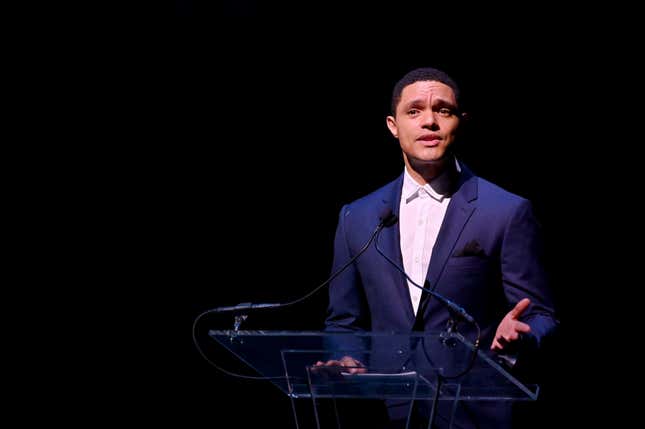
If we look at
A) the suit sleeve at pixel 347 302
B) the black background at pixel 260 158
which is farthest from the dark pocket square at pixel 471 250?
the black background at pixel 260 158

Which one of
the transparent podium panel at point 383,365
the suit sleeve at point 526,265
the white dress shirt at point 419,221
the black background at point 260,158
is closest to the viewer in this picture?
the transparent podium panel at point 383,365

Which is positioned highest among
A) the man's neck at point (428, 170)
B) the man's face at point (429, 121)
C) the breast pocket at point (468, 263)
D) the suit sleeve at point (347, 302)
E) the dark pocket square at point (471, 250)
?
the man's face at point (429, 121)

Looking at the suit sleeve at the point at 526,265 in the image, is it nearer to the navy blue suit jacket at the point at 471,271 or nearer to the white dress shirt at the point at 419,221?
the navy blue suit jacket at the point at 471,271

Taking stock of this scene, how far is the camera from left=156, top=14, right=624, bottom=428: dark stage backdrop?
3641 millimetres

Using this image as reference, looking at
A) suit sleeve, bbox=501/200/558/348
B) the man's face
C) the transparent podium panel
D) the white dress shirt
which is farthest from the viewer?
the man's face

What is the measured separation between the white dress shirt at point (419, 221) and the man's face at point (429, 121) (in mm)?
91

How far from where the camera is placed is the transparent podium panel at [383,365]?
195 cm

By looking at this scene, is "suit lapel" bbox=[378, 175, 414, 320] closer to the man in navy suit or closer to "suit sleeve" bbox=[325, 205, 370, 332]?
the man in navy suit

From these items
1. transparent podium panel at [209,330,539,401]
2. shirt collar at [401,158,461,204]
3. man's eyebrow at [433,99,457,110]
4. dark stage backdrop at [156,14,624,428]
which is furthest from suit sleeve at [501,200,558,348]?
A: dark stage backdrop at [156,14,624,428]

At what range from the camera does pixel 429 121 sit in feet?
9.60

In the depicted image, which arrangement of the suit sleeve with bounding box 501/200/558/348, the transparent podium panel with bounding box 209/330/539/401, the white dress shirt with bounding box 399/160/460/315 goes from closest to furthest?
the transparent podium panel with bounding box 209/330/539/401
the suit sleeve with bounding box 501/200/558/348
the white dress shirt with bounding box 399/160/460/315

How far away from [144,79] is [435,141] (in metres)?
1.39

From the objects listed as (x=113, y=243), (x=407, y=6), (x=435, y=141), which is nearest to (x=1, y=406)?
(x=113, y=243)

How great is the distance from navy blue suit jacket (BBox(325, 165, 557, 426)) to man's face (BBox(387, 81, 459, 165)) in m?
0.15
